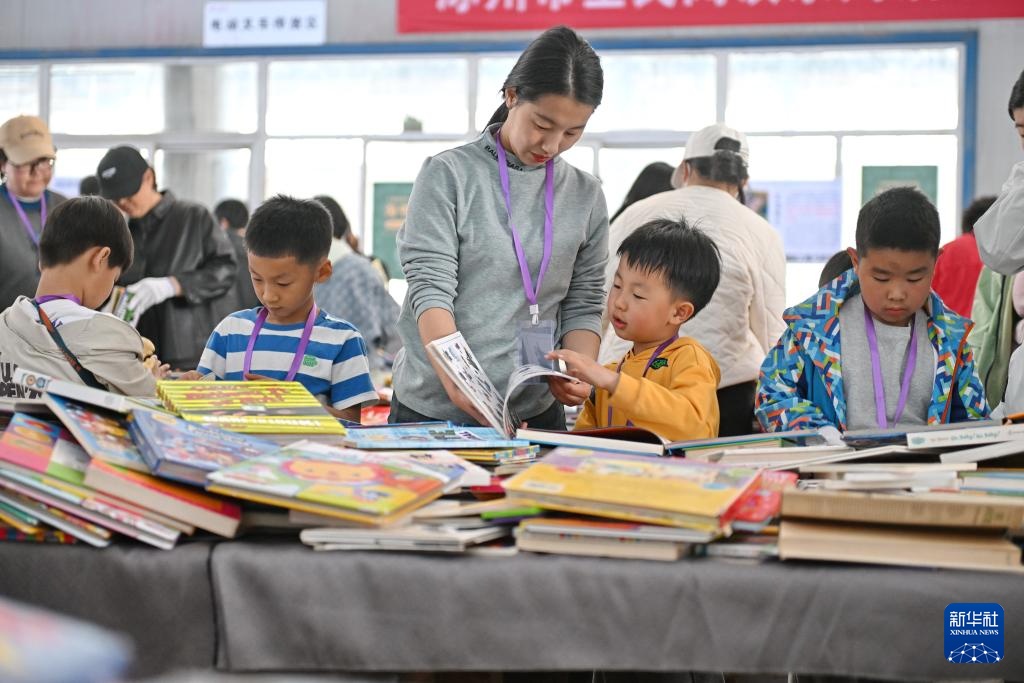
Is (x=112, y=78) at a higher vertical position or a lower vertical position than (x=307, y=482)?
higher

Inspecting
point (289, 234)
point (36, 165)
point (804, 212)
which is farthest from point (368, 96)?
point (289, 234)

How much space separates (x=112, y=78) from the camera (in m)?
8.92

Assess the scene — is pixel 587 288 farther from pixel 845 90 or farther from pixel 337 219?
pixel 845 90

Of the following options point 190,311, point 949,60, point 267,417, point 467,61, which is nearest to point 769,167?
point 949,60

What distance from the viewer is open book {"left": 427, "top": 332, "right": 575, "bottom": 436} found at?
1815mm

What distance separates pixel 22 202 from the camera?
3.66 metres

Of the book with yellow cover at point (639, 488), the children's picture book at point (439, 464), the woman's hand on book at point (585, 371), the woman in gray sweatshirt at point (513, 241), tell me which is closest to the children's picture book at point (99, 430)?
the children's picture book at point (439, 464)

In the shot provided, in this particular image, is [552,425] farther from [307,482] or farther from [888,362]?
[307,482]

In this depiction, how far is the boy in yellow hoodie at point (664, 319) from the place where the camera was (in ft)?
6.95

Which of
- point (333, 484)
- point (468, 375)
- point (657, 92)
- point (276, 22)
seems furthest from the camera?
point (276, 22)

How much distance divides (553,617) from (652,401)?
879mm

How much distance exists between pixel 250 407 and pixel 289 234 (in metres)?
0.93

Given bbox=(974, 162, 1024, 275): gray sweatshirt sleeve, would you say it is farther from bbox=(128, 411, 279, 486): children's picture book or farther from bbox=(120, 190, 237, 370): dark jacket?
bbox=(120, 190, 237, 370): dark jacket

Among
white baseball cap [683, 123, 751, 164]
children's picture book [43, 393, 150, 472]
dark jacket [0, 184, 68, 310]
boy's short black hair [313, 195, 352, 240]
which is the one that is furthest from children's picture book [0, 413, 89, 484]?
boy's short black hair [313, 195, 352, 240]
